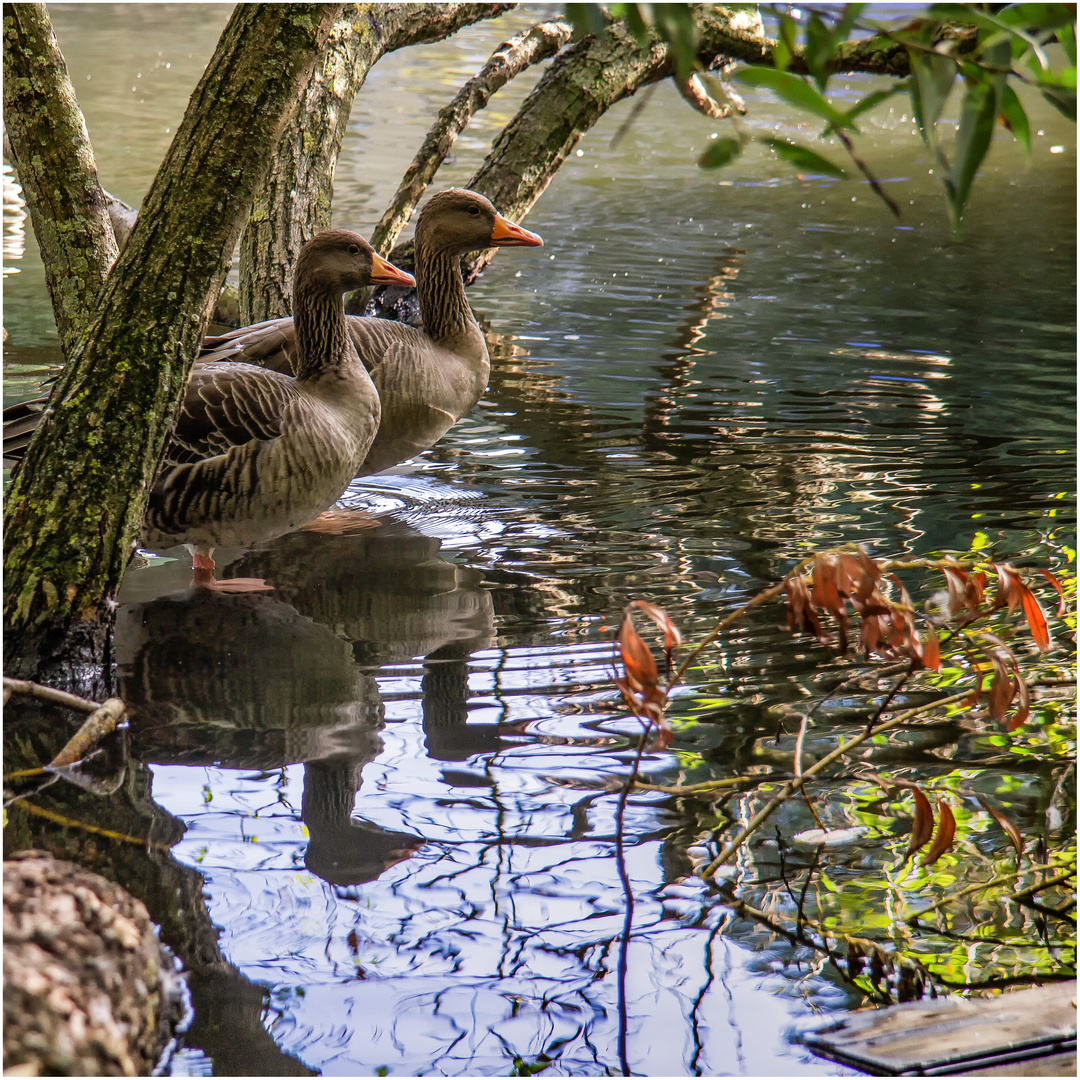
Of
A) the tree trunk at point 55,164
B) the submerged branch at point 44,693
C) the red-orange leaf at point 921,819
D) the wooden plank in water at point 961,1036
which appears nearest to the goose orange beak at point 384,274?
the tree trunk at point 55,164

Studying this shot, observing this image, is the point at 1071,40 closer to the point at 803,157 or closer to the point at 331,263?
the point at 803,157

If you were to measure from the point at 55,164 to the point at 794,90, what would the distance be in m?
4.63

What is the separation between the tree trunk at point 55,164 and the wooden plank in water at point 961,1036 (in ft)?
14.0

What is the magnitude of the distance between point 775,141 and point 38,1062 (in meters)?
2.05

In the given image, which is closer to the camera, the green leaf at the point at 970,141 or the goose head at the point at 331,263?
the green leaf at the point at 970,141

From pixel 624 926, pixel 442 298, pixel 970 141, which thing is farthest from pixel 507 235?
pixel 970 141

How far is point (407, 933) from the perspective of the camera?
10.2 ft

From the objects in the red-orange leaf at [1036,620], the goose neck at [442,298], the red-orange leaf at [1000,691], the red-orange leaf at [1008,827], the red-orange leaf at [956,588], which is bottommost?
the red-orange leaf at [1008,827]

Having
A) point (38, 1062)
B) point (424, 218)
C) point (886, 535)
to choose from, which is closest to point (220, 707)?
point (38, 1062)

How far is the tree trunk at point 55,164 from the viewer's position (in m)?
5.25

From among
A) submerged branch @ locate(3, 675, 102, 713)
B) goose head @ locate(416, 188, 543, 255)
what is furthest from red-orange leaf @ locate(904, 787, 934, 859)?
goose head @ locate(416, 188, 543, 255)

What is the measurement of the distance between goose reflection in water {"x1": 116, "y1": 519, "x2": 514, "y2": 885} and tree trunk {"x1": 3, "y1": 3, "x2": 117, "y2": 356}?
1370mm

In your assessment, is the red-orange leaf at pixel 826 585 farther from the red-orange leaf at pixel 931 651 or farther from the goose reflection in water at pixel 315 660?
the goose reflection in water at pixel 315 660

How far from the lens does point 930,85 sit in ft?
5.57
